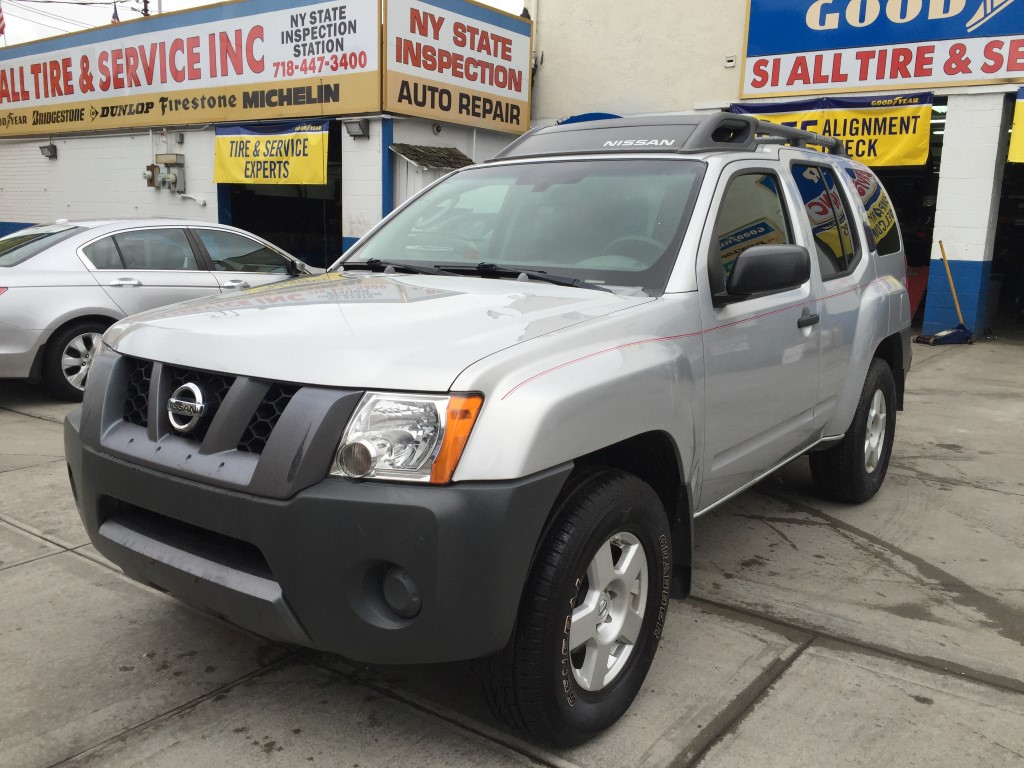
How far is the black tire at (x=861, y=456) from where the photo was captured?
15.1ft

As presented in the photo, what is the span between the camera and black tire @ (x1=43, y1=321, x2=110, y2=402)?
23.0 ft

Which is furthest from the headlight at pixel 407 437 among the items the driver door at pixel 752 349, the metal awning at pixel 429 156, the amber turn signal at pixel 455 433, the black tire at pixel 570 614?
the metal awning at pixel 429 156

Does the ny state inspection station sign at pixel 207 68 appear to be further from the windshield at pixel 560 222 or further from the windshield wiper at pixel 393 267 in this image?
the windshield wiper at pixel 393 267

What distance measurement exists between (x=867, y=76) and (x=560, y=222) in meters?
10.4

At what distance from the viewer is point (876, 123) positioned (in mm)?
11992

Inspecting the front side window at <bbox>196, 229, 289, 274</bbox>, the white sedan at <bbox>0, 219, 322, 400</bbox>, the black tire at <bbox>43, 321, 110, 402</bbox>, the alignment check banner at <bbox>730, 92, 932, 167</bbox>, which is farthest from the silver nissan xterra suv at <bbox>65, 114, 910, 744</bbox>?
the alignment check banner at <bbox>730, 92, 932, 167</bbox>

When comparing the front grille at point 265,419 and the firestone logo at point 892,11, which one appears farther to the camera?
the firestone logo at point 892,11

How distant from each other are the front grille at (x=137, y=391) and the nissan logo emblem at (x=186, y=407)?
21 cm

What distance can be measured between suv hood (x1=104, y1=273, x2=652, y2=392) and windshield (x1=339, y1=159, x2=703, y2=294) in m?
0.25

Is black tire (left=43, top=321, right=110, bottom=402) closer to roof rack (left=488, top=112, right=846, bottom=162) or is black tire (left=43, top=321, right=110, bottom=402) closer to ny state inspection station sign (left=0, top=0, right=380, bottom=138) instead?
roof rack (left=488, top=112, right=846, bottom=162)

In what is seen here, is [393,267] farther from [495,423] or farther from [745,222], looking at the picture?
[495,423]

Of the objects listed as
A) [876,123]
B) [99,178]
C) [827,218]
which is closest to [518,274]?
[827,218]

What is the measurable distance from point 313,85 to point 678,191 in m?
11.2

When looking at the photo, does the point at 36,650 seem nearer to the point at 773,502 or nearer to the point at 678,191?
the point at 678,191
